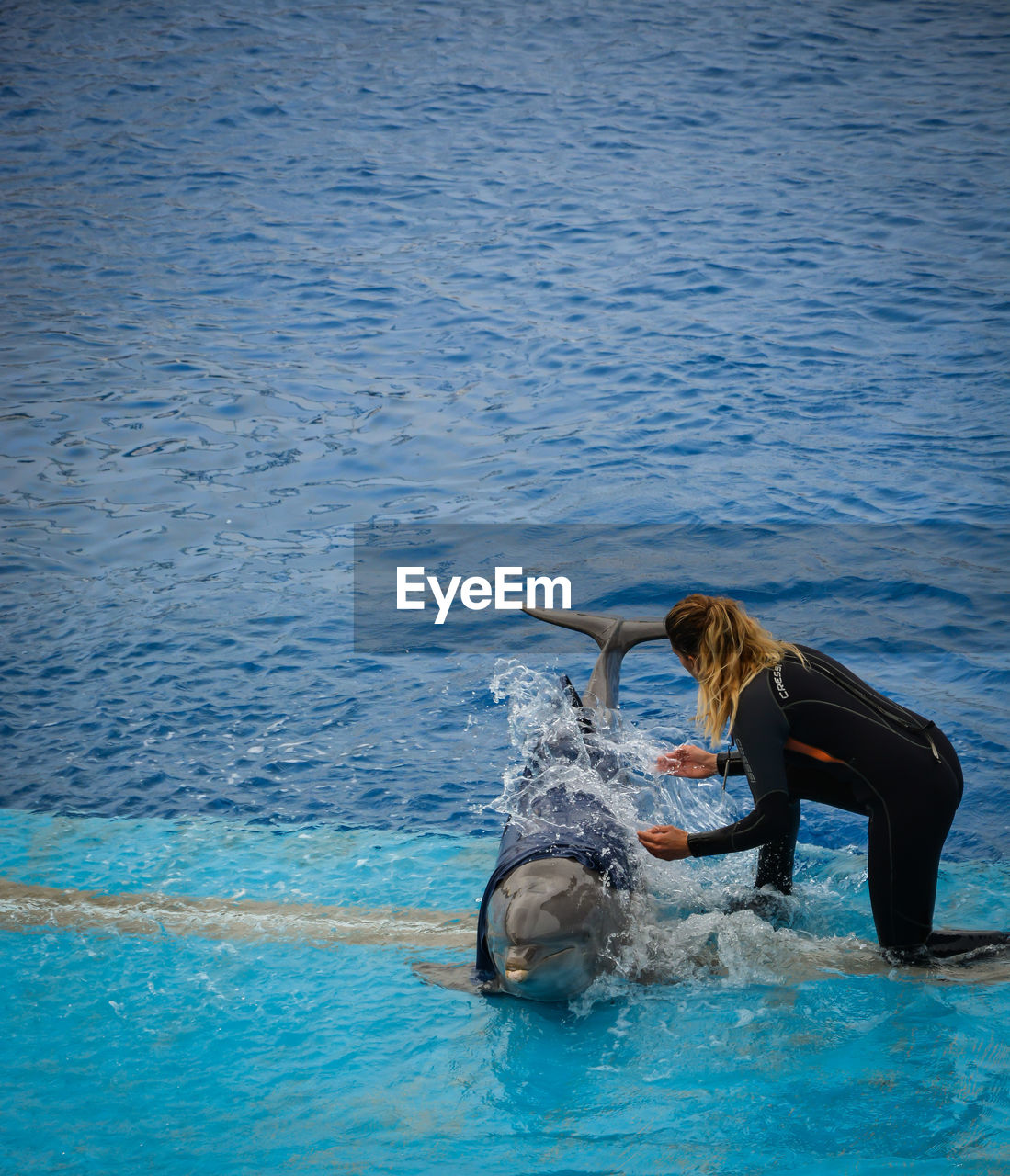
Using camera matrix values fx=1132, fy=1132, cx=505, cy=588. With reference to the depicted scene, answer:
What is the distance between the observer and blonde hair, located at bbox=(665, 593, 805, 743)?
4.42m

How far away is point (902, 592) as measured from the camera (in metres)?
8.93

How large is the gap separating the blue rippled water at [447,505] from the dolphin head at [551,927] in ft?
0.81

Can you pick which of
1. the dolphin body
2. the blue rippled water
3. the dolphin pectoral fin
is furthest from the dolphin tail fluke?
the dolphin pectoral fin

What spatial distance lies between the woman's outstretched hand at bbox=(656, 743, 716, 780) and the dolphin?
334mm

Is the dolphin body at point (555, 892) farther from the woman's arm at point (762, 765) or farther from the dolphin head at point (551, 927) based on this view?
the woman's arm at point (762, 765)

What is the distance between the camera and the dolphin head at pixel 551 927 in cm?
437

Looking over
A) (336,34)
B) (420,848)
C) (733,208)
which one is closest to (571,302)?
(733,208)

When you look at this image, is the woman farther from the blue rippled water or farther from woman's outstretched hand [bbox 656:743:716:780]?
the blue rippled water

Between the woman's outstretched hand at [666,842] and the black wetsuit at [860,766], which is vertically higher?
the black wetsuit at [860,766]

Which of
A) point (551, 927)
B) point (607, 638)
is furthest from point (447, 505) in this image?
point (551, 927)
